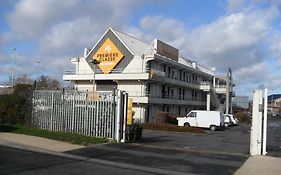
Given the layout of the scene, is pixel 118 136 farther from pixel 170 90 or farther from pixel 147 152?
pixel 170 90

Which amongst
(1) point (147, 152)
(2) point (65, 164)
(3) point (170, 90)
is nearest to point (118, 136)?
(1) point (147, 152)

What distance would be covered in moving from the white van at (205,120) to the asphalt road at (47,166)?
28.3 metres

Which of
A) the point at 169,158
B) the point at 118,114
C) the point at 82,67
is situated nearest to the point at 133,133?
the point at 118,114

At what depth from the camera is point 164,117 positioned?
47000 millimetres

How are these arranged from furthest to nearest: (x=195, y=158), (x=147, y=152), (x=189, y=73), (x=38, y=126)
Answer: (x=189, y=73)
(x=38, y=126)
(x=147, y=152)
(x=195, y=158)

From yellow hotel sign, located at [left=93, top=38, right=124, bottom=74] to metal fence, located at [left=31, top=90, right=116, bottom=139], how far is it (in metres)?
32.6

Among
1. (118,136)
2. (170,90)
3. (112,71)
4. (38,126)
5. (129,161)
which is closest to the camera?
(129,161)

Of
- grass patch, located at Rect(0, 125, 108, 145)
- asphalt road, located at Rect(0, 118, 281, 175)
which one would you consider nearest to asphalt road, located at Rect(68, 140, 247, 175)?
asphalt road, located at Rect(0, 118, 281, 175)

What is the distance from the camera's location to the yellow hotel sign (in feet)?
180

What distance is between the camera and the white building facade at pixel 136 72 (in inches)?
2060

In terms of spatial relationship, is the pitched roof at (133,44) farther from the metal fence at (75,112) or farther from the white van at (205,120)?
the metal fence at (75,112)

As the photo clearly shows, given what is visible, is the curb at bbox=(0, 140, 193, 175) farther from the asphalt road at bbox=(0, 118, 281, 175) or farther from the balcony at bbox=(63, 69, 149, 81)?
the balcony at bbox=(63, 69, 149, 81)

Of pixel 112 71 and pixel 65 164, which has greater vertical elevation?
pixel 112 71

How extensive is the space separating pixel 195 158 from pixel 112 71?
4034cm
